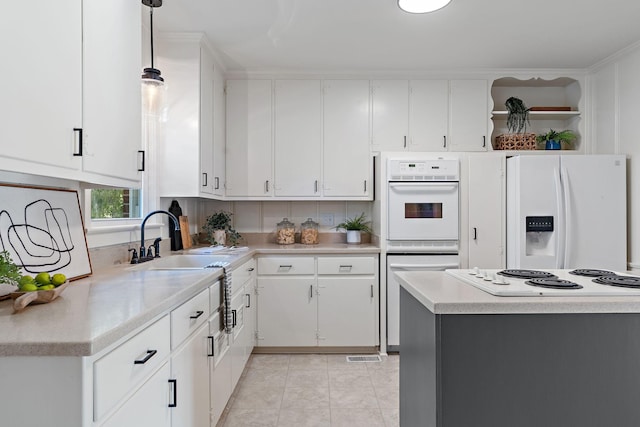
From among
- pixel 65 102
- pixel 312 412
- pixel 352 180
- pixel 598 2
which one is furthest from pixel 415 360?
pixel 598 2

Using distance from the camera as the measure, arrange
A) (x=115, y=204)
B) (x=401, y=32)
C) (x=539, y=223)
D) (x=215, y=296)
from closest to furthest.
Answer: (x=215, y=296)
(x=115, y=204)
(x=401, y=32)
(x=539, y=223)

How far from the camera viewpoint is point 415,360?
1.75m

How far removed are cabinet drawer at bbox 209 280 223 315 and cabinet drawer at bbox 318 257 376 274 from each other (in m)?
1.39

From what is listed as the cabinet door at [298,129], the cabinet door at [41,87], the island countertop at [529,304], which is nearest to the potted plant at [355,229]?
the cabinet door at [298,129]

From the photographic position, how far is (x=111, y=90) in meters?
1.75

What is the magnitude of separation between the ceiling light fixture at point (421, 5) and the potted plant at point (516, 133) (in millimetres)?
1892

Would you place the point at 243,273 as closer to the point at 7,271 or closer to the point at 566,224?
the point at 7,271

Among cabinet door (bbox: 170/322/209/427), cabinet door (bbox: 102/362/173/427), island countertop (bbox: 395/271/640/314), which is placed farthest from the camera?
cabinet door (bbox: 170/322/209/427)

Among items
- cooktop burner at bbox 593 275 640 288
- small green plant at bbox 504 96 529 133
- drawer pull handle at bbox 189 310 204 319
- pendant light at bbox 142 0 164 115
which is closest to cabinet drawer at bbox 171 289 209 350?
drawer pull handle at bbox 189 310 204 319

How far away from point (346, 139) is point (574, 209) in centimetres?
Answer: 202

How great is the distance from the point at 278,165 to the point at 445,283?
7.70 ft

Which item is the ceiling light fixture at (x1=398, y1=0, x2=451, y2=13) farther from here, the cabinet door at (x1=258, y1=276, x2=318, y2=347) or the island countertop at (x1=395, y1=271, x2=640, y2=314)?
the cabinet door at (x1=258, y1=276, x2=318, y2=347)

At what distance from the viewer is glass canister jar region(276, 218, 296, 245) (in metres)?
3.92

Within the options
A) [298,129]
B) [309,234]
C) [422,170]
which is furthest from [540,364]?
[298,129]
